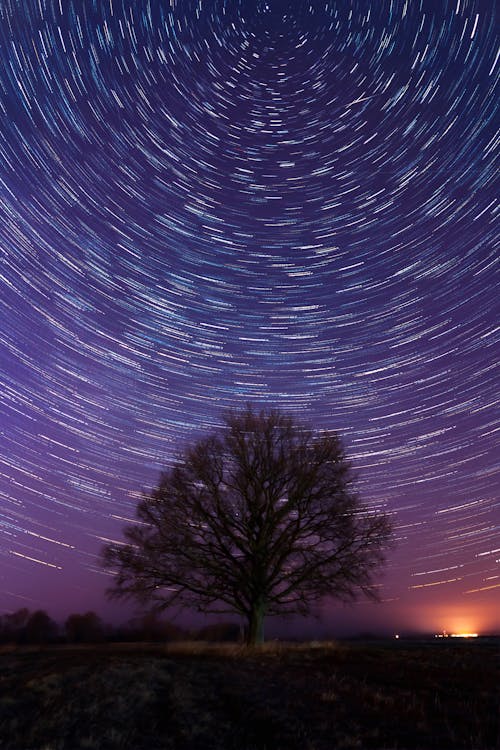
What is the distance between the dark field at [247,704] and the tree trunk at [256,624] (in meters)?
4.17

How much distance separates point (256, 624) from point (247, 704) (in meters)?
8.80

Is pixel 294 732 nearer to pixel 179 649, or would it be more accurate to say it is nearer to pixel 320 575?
pixel 179 649

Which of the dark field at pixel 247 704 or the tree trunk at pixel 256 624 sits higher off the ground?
the tree trunk at pixel 256 624

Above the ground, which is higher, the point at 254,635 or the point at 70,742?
the point at 254,635

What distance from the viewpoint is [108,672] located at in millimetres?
12516

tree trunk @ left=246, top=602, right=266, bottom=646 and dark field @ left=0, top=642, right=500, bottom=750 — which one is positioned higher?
tree trunk @ left=246, top=602, right=266, bottom=646

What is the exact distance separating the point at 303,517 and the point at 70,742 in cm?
1222

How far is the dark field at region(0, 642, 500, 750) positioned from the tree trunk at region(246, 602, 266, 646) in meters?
4.17

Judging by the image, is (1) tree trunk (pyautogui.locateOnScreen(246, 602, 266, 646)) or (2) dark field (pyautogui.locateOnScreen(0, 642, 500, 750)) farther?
(1) tree trunk (pyautogui.locateOnScreen(246, 602, 266, 646))

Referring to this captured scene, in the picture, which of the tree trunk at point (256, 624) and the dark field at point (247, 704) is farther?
the tree trunk at point (256, 624)

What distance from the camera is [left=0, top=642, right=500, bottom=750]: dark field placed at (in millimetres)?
9070

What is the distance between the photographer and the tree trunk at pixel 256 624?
61.8 ft

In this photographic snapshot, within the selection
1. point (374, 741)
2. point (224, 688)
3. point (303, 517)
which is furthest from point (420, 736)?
point (303, 517)

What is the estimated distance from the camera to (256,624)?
62.6ft
